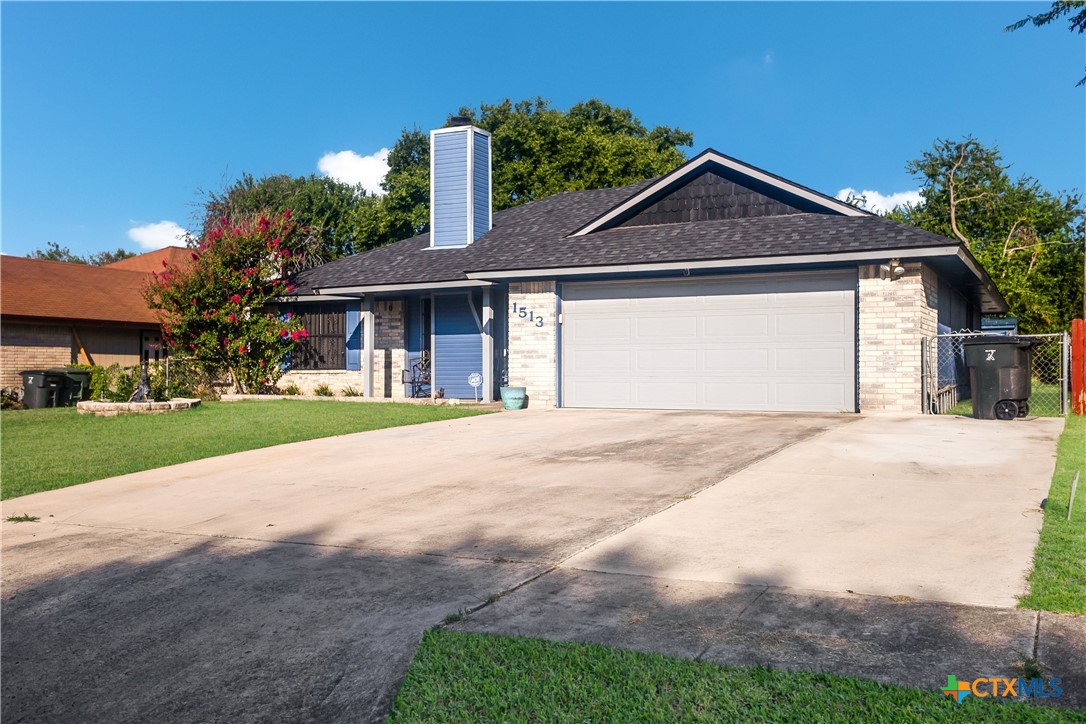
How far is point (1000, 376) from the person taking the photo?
13.4m

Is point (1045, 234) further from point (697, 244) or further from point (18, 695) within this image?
point (18, 695)

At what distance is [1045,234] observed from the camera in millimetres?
39781

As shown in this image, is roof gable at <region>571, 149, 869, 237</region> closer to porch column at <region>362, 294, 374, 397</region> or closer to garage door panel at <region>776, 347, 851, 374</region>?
garage door panel at <region>776, 347, 851, 374</region>

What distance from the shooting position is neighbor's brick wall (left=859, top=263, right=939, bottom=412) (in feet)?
46.4

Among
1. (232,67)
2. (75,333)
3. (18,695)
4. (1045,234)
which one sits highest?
(232,67)

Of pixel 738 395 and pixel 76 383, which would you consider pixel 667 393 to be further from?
pixel 76 383

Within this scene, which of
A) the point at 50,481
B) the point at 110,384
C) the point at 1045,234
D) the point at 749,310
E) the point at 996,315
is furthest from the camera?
the point at 1045,234

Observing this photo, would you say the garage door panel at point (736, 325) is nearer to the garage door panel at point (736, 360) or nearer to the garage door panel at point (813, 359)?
the garage door panel at point (736, 360)

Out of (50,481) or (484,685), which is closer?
(484,685)

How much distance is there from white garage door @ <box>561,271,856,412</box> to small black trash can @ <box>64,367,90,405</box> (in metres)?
12.3

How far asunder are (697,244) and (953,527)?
35.4 feet

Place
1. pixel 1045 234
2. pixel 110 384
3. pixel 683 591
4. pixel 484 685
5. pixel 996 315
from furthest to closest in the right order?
pixel 1045 234, pixel 996 315, pixel 110 384, pixel 683 591, pixel 484 685

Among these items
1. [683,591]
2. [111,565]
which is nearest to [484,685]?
[683,591]

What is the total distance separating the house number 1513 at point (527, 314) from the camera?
1712 cm
